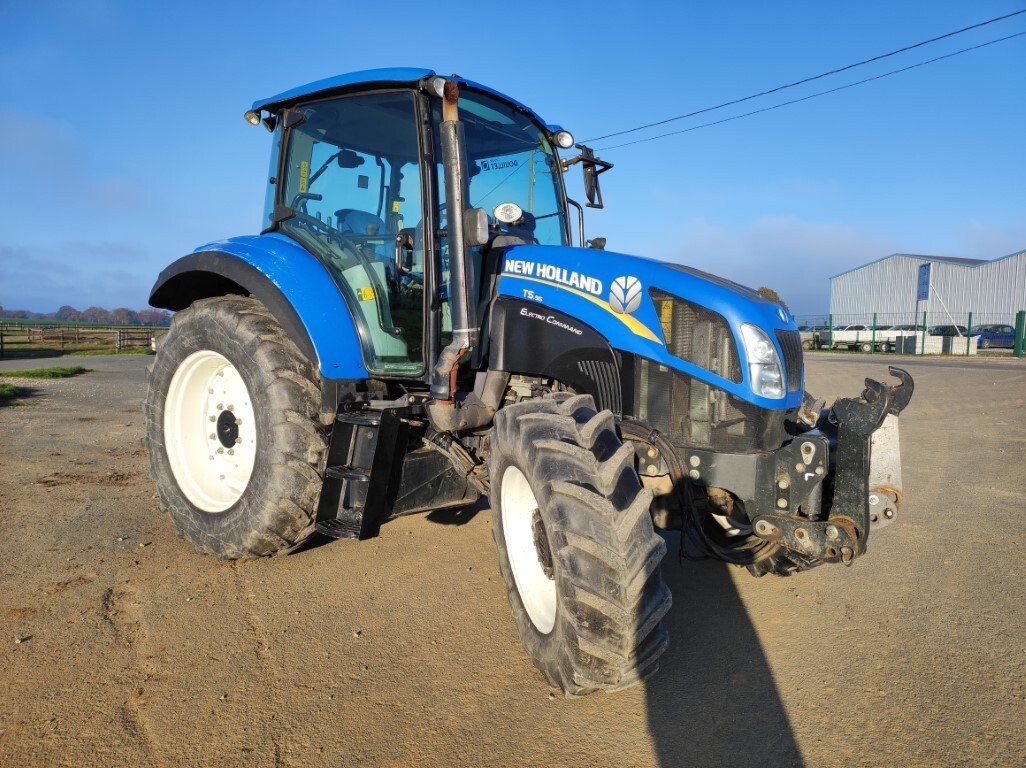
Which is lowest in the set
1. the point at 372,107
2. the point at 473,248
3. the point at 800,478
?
the point at 800,478

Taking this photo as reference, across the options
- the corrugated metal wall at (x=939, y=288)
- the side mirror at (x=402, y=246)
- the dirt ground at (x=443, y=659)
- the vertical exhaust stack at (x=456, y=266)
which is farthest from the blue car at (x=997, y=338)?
the vertical exhaust stack at (x=456, y=266)

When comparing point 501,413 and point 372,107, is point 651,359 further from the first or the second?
A: point 372,107

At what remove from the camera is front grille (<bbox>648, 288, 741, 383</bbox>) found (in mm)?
3014

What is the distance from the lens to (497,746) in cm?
239

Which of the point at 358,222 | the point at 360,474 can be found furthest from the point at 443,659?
the point at 358,222

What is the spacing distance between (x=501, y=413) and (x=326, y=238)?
5.89 feet

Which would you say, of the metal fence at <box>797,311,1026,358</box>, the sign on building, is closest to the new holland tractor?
the metal fence at <box>797,311,1026,358</box>

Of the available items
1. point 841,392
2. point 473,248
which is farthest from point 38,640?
point 841,392

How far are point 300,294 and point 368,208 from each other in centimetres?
72

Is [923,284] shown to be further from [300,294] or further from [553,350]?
[300,294]

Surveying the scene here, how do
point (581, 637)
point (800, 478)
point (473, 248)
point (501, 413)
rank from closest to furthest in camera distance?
point (581, 637) → point (800, 478) → point (501, 413) → point (473, 248)

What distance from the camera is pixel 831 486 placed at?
297 centimetres

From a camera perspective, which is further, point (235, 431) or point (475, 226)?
point (235, 431)

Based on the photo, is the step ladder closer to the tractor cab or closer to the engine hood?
the tractor cab
